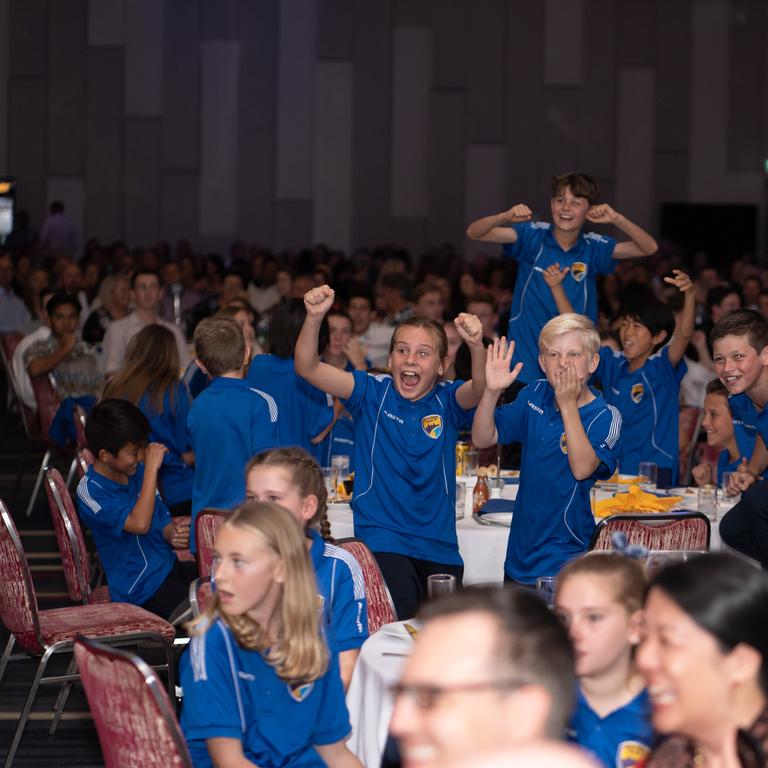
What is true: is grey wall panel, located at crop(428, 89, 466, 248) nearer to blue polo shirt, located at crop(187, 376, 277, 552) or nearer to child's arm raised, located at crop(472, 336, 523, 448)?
blue polo shirt, located at crop(187, 376, 277, 552)

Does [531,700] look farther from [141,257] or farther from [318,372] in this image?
[141,257]

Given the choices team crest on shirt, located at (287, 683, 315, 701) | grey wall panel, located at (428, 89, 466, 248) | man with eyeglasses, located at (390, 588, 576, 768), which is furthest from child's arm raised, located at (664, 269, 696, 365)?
grey wall panel, located at (428, 89, 466, 248)

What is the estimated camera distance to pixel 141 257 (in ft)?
51.3

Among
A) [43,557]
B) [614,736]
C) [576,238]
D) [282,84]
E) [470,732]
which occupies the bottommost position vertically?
[43,557]

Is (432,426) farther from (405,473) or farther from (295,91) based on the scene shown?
(295,91)

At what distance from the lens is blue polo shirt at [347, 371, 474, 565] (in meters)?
4.52

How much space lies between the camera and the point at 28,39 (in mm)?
18672

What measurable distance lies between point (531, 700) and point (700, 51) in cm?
1818

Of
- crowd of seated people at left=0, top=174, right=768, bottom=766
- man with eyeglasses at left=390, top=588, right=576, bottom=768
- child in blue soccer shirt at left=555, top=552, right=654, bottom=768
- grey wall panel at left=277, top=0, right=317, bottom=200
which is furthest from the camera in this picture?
grey wall panel at left=277, top=0, right=317, bottom=200

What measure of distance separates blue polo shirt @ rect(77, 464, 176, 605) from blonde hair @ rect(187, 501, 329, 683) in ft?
6.74

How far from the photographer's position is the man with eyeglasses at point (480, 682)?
4.39 ft

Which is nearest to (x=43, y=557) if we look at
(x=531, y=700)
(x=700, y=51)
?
(x=531, y=700)

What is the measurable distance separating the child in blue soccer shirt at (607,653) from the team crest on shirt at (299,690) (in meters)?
0.60

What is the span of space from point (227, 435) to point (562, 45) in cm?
1446
